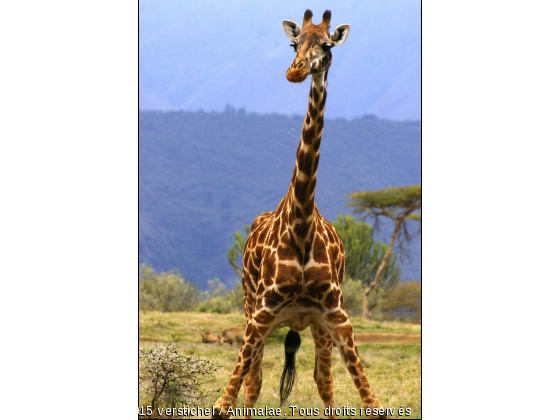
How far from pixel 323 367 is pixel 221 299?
690cm

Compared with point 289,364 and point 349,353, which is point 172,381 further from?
point 349,353

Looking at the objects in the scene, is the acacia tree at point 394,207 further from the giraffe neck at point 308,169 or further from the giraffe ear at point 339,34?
the giraffe ear at point 339,34

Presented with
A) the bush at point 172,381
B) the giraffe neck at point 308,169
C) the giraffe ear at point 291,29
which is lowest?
the bush at point 172,381

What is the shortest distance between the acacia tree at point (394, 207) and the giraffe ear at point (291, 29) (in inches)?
377

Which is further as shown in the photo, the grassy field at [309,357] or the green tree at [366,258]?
the green tree at [366,258]

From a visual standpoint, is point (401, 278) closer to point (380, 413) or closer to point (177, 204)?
point (177, 204)

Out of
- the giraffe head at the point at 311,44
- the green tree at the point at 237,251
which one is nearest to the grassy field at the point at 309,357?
the green tree at the point at 237,251

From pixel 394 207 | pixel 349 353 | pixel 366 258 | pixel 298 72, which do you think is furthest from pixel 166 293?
pixel 298 72

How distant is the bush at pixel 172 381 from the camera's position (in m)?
6.43

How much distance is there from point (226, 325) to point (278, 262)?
5.24 meters

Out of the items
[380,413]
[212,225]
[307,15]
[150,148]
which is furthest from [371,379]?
[150,148]

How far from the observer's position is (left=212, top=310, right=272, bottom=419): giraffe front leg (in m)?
4.93

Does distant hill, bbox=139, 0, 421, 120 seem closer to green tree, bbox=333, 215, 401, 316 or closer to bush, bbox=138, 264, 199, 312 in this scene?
green tree, bbox=333, 215, 401, 316

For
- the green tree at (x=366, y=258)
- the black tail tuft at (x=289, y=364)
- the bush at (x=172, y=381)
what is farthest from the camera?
the green tree at (x=366, y=258)
